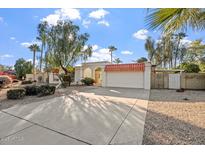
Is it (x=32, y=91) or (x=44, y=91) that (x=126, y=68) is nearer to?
(x=44, y=91)

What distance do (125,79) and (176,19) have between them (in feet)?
58.8

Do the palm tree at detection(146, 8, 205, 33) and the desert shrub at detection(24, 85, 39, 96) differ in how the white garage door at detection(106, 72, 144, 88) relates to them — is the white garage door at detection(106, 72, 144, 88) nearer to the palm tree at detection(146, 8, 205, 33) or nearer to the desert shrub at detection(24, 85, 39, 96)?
the desert shrub at detection(24, 85, 39, 96)

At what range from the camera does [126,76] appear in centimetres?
2025

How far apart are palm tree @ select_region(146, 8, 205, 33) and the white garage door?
53.8 feet

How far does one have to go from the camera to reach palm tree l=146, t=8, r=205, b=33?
7.29 ft

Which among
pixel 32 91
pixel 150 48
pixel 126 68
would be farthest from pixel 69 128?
pixel 150 48

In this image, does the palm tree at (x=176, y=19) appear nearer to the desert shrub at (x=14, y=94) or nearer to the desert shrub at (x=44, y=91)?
the desert shrub at (x=14, y=94)

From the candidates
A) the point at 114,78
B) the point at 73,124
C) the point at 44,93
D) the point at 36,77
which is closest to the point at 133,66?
the point at 114,78

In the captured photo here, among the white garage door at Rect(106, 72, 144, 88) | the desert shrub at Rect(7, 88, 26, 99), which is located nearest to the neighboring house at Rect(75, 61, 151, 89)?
the white garage door at Rect(106, 72, 144, 88)

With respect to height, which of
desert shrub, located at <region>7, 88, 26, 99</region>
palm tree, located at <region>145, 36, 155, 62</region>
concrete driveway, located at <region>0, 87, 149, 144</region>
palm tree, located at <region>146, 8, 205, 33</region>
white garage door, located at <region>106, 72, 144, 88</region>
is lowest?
concrete driveway, located at <region>0, 87, 149, 144</region>
